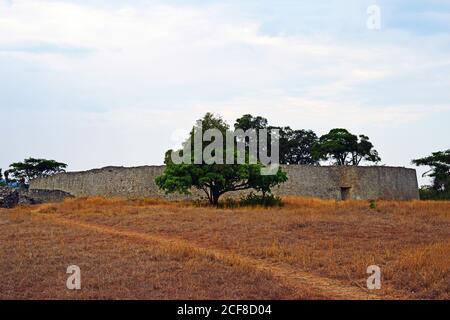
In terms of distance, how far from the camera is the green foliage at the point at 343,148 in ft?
160

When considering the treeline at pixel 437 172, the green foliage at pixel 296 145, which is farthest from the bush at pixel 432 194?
the green foliage at pixel 296 145

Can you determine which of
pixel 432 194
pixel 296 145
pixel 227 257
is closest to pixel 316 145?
pixel 296 145

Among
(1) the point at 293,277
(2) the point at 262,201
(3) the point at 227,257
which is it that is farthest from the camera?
(2) the point at 262,201

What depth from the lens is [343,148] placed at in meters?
48.8

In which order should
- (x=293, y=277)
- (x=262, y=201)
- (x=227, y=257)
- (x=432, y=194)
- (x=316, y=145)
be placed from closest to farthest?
1. (x=293, y=277)
2. (x=227, y=257)
3. (x=262, y=201)
4. (x=432, y=194)
5. (x=316, y=145)

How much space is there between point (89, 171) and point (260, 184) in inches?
510

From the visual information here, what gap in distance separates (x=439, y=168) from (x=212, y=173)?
77.8 feet

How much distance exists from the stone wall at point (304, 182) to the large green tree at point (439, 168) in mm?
7240

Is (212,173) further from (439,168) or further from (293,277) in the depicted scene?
(439,168)

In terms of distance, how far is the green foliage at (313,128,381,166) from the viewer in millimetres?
48753

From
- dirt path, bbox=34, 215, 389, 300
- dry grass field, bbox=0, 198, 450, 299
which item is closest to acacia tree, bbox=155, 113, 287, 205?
dry grass field, bbox=0, 198, 450, 299

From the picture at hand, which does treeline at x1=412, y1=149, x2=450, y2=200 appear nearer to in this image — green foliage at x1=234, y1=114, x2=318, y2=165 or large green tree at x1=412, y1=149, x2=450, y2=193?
large green tree at x1=412, y1=149, x2=450, y2=193

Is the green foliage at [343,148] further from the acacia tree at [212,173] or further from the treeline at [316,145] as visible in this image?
the acacia tree at [212,173]

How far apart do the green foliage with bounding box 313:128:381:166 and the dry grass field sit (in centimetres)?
3076
